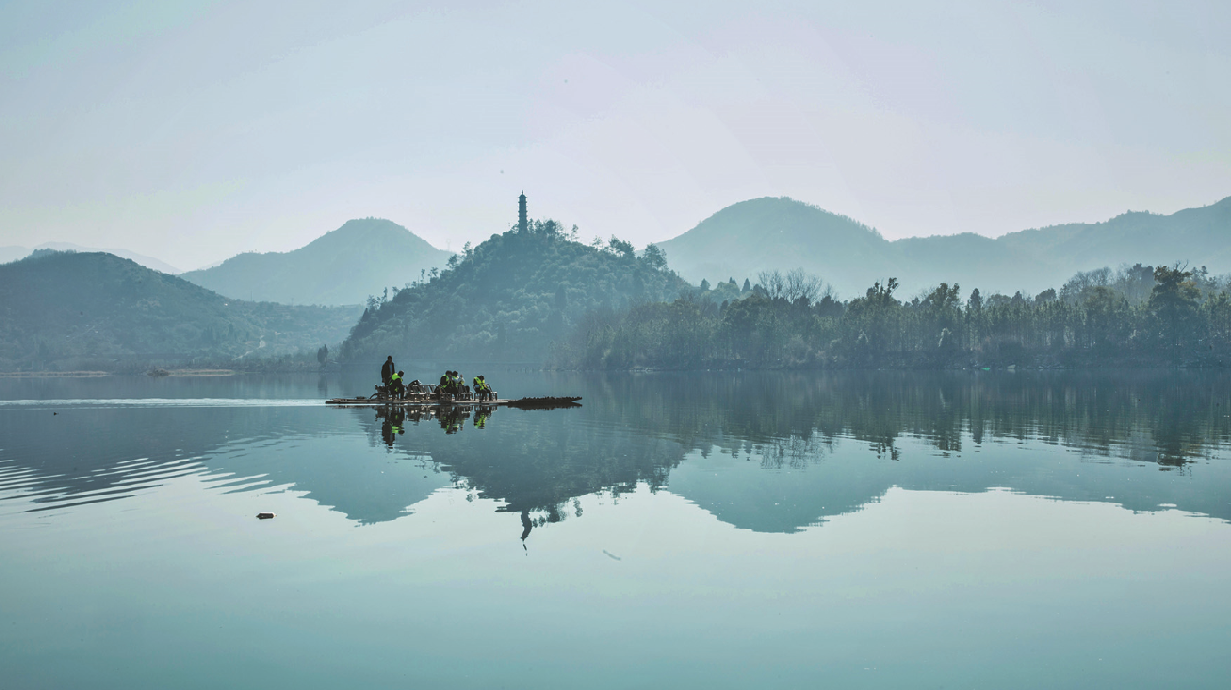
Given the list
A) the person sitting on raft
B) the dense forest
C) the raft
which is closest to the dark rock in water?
the raft

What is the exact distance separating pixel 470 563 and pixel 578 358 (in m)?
181

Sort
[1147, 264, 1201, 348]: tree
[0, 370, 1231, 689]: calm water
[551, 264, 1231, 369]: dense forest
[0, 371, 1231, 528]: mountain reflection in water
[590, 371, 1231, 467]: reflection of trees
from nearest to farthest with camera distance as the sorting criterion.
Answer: [0, 370, 1231, 689]: calm water < [0, 371, 1231, 528]: mountain reflection in water < [590, 371, 1231, 467]: reflection of trees < [1147, 264, 1201, 348]: tree < [551, 264, 1231, 369]: dense forest

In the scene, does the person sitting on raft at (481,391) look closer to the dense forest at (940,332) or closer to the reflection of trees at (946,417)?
the reflection of trees at (946,417)

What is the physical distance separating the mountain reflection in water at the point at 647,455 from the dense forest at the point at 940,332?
329ft

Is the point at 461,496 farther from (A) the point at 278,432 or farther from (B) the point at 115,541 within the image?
(A) the point at 278,432

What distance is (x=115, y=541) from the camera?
63.1 ft

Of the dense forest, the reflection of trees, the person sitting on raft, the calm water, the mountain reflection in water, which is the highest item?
the dense forest

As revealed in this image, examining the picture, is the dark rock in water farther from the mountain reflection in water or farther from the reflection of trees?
the reflection of trees

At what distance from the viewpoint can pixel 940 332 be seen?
162 metres

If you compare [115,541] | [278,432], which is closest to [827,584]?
[115,541]

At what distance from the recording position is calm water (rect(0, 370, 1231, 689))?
12.1 meters

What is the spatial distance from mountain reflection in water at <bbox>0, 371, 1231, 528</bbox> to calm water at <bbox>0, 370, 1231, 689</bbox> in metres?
0.27

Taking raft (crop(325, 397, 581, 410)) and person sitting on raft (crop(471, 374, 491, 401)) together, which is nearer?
raft (crop(325, 397, 581, 410))

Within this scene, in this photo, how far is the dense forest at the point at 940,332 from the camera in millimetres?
141500
